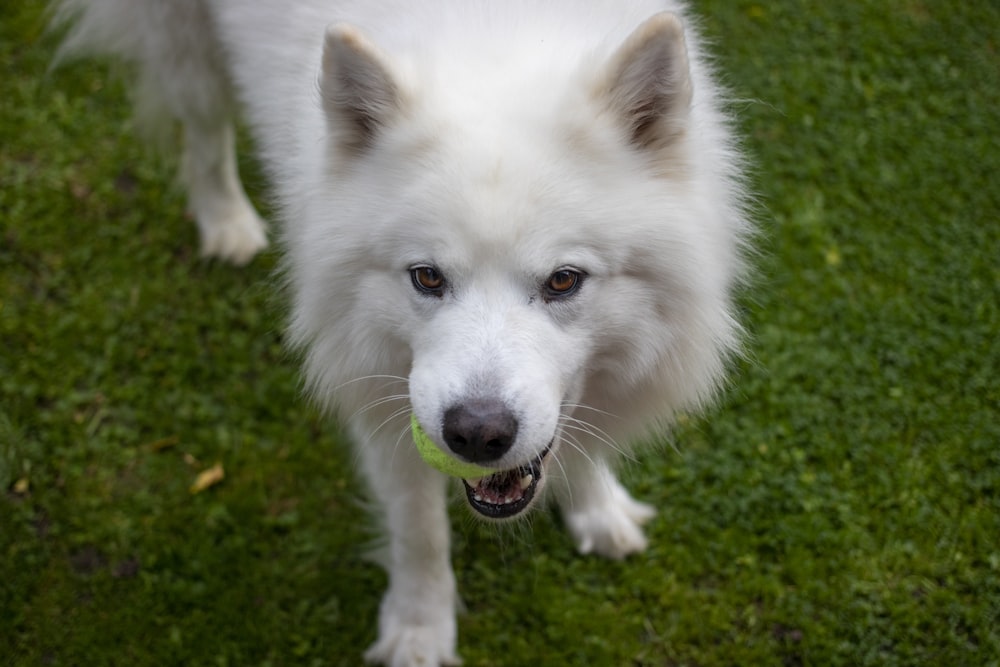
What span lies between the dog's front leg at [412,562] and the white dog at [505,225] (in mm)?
45

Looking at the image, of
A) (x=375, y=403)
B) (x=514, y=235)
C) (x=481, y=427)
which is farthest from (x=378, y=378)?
(x=514, y=235)

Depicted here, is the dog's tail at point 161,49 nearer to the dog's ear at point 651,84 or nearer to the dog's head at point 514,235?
the dog's head at point 514,235

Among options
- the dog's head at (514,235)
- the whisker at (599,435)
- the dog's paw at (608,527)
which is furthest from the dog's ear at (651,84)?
the dog's paw at (608,527)

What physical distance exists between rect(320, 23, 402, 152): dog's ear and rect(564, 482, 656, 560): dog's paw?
1.93 metres

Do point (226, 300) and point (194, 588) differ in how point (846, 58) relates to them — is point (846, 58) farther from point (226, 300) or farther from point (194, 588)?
point (194, 588)

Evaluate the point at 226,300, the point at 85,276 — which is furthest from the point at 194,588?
the point at 85,276

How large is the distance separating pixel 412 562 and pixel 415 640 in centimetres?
34

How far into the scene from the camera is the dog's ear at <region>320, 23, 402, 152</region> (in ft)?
6.93

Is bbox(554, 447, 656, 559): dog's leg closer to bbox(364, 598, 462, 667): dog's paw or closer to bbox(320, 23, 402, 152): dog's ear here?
bbox(364, 598, 462, 667): dog's paw

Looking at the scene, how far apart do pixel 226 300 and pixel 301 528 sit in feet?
4.37

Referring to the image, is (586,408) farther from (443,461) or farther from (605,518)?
(605,518)

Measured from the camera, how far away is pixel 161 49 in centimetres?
367

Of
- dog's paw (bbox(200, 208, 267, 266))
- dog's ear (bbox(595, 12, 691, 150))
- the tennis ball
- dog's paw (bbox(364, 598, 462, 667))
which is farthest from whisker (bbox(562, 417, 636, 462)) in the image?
dog's paw (bbox(200, 208, 267, 266))

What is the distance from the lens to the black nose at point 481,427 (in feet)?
6.63
